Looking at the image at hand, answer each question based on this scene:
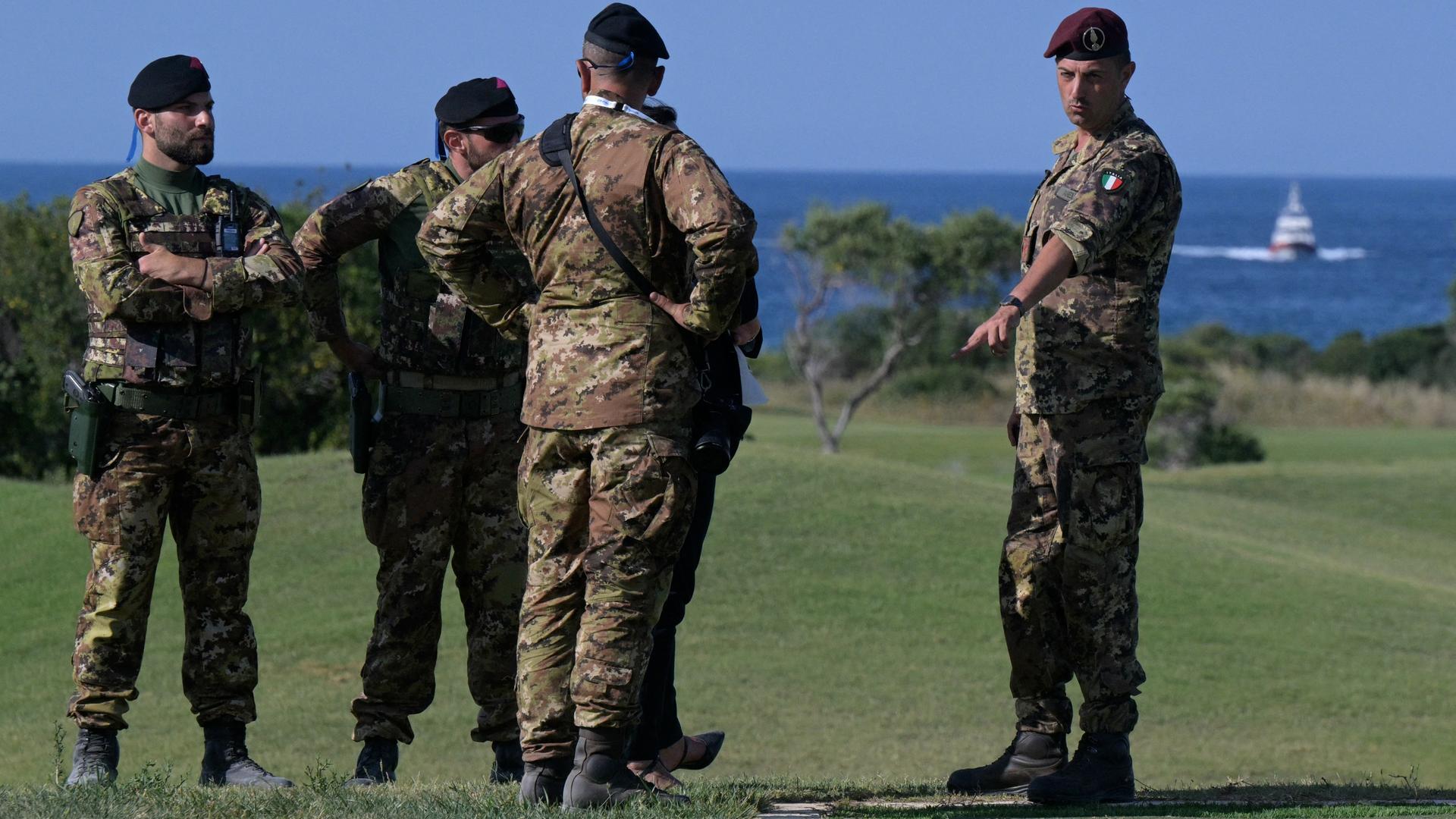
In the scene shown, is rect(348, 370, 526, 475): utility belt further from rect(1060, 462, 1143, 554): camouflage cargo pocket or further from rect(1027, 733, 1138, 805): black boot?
rect(1027, 733, 1138, 805): black boot

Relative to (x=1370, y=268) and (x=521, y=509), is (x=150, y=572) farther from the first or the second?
(x=1370, y=268)

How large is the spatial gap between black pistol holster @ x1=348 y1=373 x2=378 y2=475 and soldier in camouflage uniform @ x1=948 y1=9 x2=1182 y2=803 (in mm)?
2178

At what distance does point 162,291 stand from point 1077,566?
2966 millimetres

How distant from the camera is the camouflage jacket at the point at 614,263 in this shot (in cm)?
428

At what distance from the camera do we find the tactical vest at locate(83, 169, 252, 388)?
520cm

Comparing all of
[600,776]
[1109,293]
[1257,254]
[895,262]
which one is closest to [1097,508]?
[1109,293]

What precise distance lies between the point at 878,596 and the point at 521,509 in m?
7.39

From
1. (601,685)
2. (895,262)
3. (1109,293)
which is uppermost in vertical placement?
(1109,293)

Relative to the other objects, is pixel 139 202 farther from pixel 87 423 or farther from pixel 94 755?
pixel 94 755

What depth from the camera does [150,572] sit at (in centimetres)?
534

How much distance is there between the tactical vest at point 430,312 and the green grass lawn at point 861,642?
1416mm

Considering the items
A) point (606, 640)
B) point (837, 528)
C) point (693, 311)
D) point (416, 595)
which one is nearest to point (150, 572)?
point (416, 595)

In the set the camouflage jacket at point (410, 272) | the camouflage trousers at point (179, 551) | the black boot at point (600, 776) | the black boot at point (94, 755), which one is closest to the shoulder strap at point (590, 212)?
the black boot at point (600, 776)

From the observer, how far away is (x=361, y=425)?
5.65 metres
